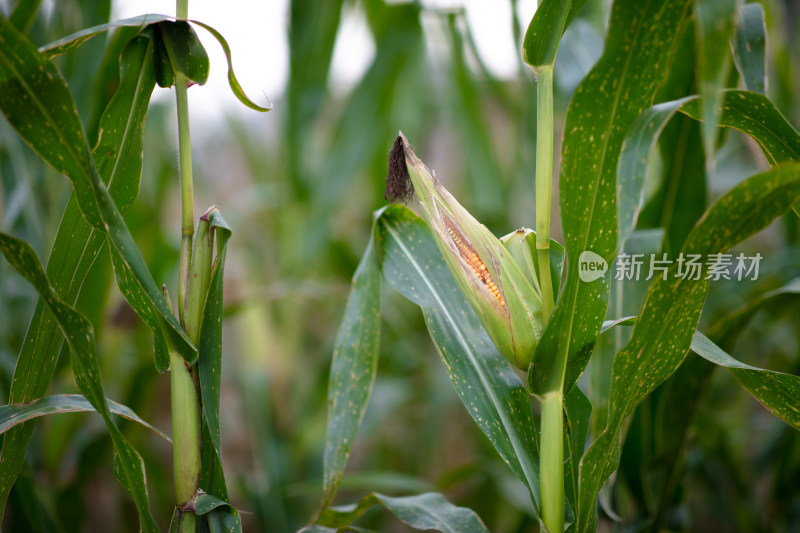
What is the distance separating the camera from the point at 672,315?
384 mm

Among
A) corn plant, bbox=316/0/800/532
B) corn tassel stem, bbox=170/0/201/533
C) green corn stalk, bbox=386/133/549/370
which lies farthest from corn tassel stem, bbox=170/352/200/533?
green corn stalk, bbox=386/133/549/370

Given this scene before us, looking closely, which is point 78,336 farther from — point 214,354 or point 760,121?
point 760,121

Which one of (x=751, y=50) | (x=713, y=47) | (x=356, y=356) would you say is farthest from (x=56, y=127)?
(x=751, y=50)

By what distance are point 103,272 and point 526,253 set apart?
0.65 meters

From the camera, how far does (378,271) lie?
0.54m

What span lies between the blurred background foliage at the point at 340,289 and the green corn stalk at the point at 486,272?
34cm

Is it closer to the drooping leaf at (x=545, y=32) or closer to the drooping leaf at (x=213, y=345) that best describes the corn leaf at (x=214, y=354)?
the drooping leaf at (x=213, y=345)

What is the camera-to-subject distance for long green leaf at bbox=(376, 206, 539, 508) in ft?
1.48

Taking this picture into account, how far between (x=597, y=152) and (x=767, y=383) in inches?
9.8

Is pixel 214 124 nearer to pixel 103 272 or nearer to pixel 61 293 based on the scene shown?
pixel 103 272

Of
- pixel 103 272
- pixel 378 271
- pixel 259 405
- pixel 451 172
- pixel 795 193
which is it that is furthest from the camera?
pixel 451 172

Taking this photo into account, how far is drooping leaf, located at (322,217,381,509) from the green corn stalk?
0.40ft

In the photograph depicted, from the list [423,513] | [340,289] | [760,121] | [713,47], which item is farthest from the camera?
[340,289]

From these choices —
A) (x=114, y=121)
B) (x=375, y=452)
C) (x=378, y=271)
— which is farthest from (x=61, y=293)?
(x=375, y=452)
